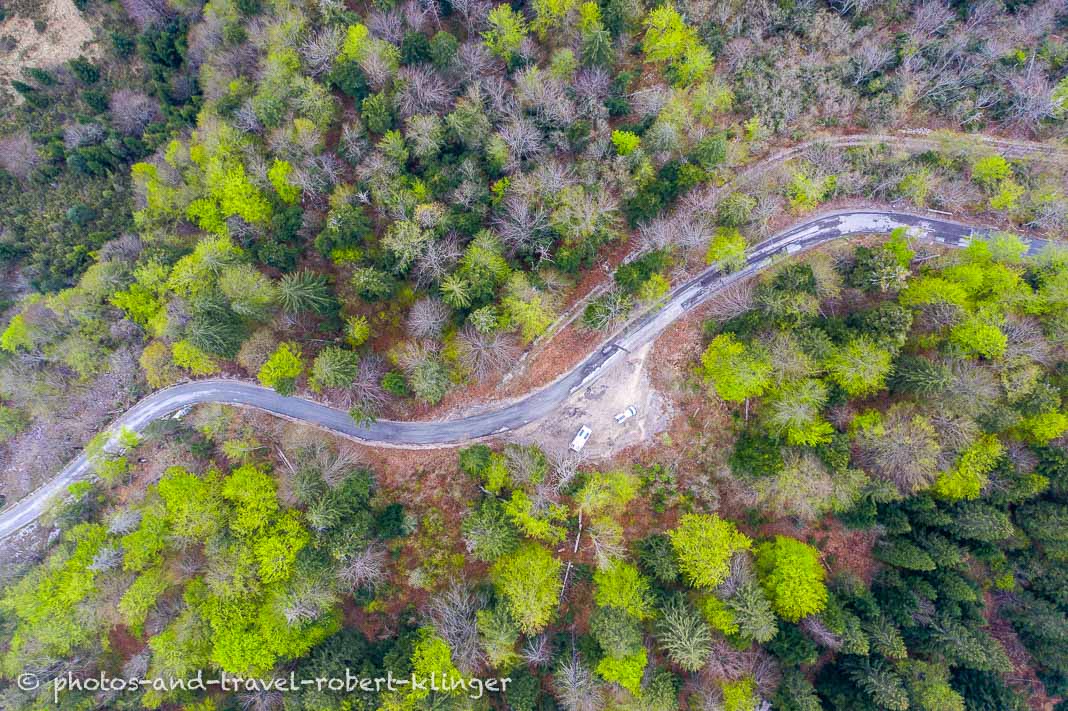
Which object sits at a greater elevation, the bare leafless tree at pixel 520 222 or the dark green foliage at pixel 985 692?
the bare leafless tree at pixel 520 222

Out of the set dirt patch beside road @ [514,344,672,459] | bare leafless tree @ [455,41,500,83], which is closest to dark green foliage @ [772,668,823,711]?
dirt patch beside road @ [514,344,672,459]

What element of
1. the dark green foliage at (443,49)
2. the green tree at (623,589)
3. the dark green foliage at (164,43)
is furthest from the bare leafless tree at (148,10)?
the green tree at (623,589)

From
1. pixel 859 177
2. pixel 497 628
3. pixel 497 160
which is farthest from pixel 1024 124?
pixel 497 628

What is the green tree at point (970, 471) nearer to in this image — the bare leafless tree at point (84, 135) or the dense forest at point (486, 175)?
the dense forest at point (486, 175)

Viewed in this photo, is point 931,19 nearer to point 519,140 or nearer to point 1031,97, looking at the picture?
point 1031,97

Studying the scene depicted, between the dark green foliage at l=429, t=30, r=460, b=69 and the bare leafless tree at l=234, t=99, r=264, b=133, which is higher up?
the dark green foliage at l=429, t=30, r=460, b=69

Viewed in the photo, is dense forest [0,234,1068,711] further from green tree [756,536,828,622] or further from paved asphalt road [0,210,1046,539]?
paved asphalt road [0,210,1046,539]

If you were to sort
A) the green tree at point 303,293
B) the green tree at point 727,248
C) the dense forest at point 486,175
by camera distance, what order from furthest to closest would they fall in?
the green tree at point 727,248 < the dense forest at point 486,175 < the green tree at point 303,293
